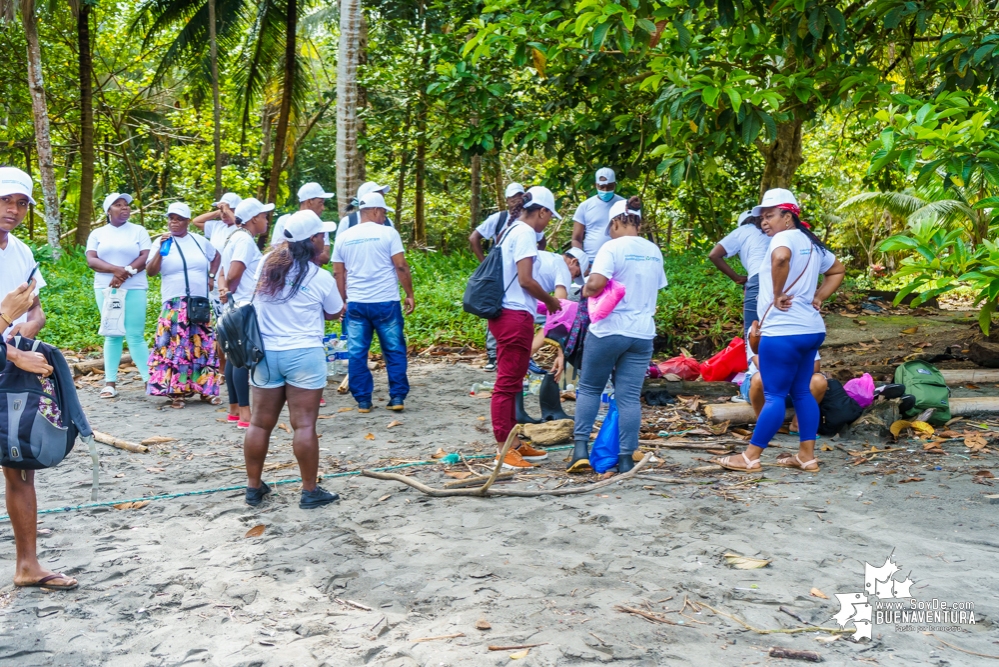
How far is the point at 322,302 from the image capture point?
5.21m

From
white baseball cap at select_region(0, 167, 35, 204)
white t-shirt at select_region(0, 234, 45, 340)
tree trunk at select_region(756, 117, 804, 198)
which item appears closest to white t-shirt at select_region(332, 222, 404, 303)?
white t-shirt at select_region(0, 234, 45, 340)

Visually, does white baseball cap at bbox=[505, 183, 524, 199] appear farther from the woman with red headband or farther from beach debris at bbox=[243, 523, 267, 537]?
beach debris at bbox=[243, 523, 267, 537]

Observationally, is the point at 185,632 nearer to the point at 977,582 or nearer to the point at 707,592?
the point at 707,592

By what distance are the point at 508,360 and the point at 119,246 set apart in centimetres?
415

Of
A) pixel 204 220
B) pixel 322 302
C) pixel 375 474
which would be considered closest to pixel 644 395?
pixel 375 474

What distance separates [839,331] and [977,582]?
683 centimetres

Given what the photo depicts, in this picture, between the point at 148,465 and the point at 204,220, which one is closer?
the point at 148,465

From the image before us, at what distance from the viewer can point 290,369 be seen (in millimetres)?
4980

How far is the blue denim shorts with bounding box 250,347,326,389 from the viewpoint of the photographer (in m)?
4.96

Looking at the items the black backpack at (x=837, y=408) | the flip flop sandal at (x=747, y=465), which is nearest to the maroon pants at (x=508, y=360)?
the flip flop sandal at (x=747, y=465)

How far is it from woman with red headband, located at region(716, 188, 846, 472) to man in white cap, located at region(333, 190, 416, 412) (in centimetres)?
323

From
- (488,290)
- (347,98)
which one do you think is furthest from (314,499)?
(347,98)

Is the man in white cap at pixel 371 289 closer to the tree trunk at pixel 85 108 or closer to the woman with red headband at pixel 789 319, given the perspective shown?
the woman with red headband at pixel 789 319

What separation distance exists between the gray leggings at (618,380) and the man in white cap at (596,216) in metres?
2.78
